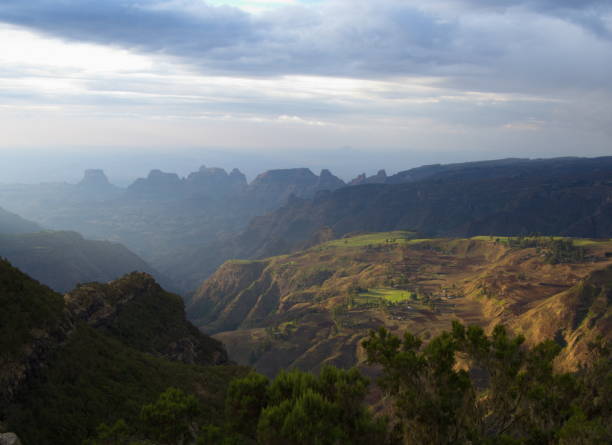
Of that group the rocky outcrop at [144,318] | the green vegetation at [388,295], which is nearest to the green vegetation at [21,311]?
the rocky outcrop at [144,318]

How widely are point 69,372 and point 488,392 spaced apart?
125ft

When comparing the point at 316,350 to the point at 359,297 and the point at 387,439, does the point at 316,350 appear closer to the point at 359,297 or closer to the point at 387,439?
the point at 359,297

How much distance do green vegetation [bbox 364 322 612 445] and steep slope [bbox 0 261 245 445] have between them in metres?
28.4

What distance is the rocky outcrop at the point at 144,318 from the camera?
66.7m

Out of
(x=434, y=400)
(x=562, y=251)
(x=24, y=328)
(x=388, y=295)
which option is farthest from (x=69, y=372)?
(x=562, y=251)

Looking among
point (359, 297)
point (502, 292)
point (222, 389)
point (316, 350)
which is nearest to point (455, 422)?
point (222, 389)

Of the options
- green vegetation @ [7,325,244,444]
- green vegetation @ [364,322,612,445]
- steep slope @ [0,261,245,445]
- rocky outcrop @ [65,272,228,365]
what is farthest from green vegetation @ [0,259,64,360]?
green vegetation @ [364,322,612,445]

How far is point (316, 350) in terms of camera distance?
435 feet

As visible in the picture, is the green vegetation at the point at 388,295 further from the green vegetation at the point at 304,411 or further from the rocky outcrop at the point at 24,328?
the green vegetation at the point at 304,411

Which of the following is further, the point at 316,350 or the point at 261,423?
the point at 316,350

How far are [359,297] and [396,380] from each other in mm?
156364

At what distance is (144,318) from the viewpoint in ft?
246

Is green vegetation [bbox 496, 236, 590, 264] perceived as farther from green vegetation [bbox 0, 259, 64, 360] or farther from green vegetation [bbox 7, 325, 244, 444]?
green vegetation [bbox 0, 259, 64, 360]

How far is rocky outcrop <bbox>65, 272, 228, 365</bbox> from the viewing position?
66688 mm
